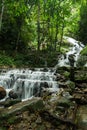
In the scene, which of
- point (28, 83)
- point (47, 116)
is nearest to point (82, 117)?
point (47, 116)

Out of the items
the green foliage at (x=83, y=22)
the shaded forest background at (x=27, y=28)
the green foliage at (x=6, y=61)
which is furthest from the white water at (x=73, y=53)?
the green foliage at (x=6, y=61)

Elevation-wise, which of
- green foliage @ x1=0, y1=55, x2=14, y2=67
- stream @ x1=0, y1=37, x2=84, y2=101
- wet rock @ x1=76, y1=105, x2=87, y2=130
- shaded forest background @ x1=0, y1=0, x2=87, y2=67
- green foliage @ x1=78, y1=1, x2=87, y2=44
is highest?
green foliage @ x1=78, y1=1, x2=87, y2=44

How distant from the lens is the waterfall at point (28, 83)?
1364 centimetres

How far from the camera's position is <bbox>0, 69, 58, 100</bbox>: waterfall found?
44.8 feet

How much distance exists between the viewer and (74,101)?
30.1 ft

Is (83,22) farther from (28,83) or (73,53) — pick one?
(28,83)

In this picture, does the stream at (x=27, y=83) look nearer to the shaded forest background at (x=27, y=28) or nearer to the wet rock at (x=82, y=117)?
the wet rock at (x=82, y=117)

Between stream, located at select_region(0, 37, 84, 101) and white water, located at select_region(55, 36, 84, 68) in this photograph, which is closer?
stream, located at select_region(0, 37, 84, 101)

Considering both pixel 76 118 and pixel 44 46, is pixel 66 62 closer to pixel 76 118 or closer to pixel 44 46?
pixel 44 46

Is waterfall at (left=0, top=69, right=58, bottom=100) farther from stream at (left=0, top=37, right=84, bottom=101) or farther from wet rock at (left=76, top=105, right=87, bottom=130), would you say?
wet rock at (left=76, top=105, right=87, bottom=130)

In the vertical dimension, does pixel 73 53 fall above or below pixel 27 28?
below

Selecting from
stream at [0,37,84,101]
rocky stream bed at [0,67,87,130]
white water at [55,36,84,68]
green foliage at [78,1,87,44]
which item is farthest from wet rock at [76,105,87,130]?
green foliage at [78,1,87,44]

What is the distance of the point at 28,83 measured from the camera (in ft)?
47.1

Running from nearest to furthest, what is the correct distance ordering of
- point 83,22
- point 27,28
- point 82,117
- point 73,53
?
1. point 82,117
2. point 27,28
3. point 73,53
4. point 83,22
